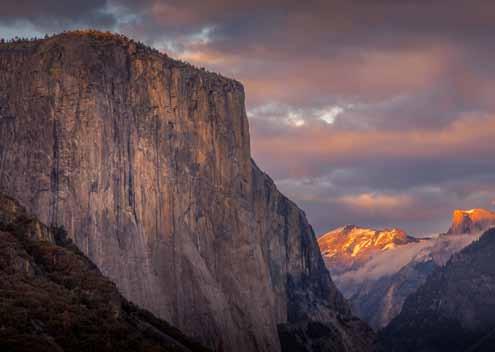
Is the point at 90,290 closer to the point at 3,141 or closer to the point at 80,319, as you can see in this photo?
the point at 80,319

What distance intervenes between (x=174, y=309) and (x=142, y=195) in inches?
759

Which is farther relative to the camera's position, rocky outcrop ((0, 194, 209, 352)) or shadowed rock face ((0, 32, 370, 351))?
shadowed rock face ((0, 32, 370, 351))

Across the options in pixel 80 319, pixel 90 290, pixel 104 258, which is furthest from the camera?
pixel 104 258

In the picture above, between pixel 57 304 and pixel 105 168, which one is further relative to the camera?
pixel 105 168

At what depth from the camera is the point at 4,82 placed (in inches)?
7466

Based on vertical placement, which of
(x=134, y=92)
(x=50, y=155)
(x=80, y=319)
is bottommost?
(x=80, y=319)

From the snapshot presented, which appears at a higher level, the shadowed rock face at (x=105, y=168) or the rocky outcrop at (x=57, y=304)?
the shadowed rock face at (x=105, y=168)

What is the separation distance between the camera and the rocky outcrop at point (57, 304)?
397 ft

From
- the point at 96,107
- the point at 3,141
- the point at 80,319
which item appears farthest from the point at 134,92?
the point at 80,319

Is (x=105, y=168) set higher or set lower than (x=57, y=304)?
higher

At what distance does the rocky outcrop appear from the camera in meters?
121

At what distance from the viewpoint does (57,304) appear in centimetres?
13050

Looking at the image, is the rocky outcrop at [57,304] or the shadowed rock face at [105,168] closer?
the rocky outcrop at [57,304]

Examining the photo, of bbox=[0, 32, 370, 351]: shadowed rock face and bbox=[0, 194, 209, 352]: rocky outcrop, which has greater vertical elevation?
bbox=[0, 32, 370, 351]: shadowed rock face
